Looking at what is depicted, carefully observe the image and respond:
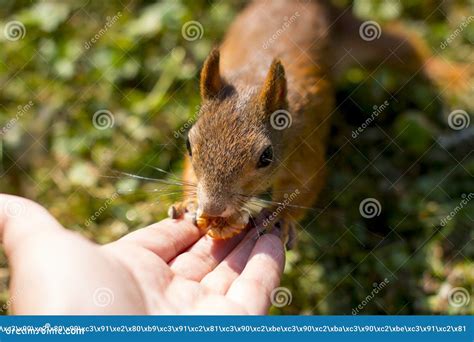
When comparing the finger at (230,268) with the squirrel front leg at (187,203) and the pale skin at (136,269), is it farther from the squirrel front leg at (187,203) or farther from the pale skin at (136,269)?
the squirrel front leg at (187,203)

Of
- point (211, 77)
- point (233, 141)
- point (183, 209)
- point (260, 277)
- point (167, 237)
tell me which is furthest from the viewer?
point (183, 209)

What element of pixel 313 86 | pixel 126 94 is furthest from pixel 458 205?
pixel 126 94

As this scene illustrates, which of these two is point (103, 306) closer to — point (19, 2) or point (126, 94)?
point (126, 94)

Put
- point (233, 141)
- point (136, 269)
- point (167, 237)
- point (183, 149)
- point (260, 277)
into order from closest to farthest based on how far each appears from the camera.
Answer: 1. point (136, 269)
2. point (260, 277)
3. point (233, 141)
4. point (167, 237)
5. point (183, 149)

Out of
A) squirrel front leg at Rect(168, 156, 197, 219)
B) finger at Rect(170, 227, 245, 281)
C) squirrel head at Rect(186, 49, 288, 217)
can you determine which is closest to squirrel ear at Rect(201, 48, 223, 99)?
squirrel head at Rect(186, 49, 288, 217)

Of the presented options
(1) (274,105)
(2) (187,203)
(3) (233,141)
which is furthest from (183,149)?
(3) (233,141)

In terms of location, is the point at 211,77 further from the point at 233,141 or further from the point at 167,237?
the point at 167,237
